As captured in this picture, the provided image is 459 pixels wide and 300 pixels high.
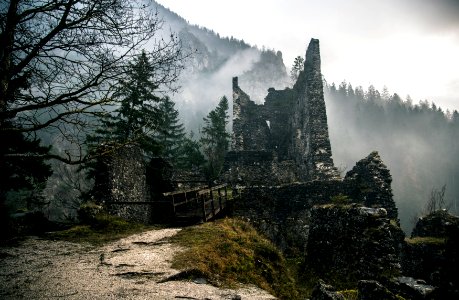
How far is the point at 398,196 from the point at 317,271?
57.9 meters

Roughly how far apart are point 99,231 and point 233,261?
4.67 m

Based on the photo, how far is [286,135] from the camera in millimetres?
27969

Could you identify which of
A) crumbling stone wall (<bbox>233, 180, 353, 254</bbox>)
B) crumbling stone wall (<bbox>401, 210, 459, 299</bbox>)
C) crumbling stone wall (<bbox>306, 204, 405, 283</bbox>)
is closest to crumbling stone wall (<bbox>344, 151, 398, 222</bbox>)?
crumbling stone wall (<bbox>233, 180, 353, 254</bbox>)

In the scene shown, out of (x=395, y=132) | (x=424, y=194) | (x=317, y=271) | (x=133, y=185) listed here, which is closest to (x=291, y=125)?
(x=133, y=185)

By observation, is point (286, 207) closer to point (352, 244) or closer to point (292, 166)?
point (352, 244)

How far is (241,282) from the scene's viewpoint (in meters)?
4.96

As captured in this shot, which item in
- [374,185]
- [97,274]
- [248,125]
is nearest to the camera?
[97,274]

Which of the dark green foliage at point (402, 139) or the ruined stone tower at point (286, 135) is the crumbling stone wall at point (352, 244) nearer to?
the ruined stone tower at point (286, 135)

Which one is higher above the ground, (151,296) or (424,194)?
(151,296)

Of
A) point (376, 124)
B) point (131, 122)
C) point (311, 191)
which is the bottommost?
→ point (311, 191)

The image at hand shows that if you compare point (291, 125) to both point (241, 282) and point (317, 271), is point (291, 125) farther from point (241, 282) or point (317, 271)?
point (241, 282)

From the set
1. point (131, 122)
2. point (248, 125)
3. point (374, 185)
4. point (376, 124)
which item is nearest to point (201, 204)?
point (374, 185)

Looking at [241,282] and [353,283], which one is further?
[353,283]

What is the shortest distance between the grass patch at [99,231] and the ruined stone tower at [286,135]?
9882 mm
